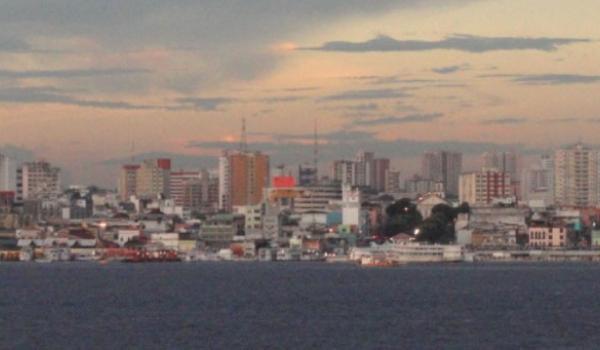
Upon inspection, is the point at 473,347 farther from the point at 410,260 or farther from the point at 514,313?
the point at 410,260

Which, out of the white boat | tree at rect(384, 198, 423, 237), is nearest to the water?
the white boat

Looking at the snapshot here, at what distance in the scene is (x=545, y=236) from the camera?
191m

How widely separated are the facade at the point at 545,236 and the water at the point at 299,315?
85286 millimetres

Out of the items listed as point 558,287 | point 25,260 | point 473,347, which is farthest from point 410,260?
point 473,347

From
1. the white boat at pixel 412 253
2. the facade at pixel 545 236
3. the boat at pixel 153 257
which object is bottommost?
the boat at pixel 153 257

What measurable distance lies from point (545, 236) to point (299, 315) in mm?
127249

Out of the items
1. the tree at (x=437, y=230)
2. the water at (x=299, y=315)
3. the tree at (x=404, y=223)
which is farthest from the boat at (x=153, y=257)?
the water at (x=299, y=315)

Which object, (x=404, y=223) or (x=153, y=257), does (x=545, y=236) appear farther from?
(x=153, y=257)

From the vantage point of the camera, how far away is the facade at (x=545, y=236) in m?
190

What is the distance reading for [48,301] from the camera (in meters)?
78.0

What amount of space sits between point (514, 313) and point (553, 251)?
11725 cm

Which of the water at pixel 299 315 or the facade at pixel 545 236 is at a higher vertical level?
the facade at pixel 545 236

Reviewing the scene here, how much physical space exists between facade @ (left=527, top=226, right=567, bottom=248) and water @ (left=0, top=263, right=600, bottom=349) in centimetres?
8529

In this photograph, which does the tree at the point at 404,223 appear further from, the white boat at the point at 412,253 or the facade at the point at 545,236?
the white boat at the point at 412,253
